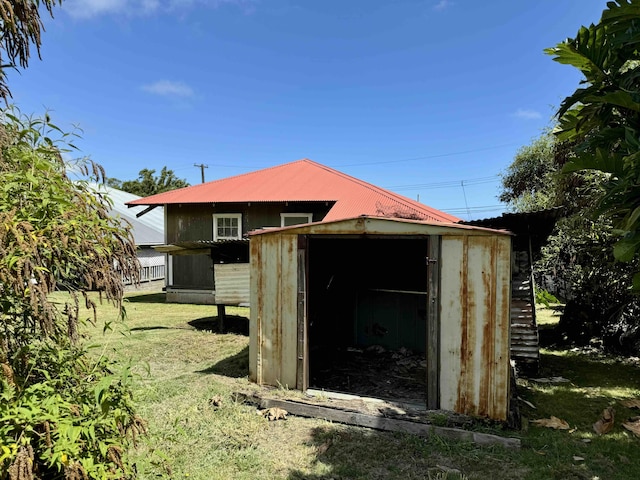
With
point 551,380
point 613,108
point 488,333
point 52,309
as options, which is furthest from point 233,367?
point 613,108

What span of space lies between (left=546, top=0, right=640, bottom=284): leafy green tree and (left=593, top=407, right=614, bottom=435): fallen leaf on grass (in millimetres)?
3206

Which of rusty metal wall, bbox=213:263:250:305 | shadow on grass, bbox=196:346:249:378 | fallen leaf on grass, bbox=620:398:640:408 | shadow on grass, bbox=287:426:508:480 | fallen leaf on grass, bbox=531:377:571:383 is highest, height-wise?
rusty metal wall, bbox=213:263:250:305

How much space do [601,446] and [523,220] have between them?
3039mm

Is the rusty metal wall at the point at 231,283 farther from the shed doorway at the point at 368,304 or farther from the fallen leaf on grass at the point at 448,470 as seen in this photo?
the fallen leaf on grass at the point at 448,470

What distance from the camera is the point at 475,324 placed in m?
4.68

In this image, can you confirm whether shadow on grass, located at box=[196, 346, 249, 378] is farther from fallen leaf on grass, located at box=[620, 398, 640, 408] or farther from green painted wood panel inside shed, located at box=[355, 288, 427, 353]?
fallen leaf on grass, located at box=[620, 398, 640, 408]

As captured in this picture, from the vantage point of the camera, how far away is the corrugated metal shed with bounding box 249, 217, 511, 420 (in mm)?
4582

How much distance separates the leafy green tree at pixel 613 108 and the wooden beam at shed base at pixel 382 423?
2633 millimetres

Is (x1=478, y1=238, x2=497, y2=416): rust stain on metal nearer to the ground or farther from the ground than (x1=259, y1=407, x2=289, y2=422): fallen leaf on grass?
farther from the ground

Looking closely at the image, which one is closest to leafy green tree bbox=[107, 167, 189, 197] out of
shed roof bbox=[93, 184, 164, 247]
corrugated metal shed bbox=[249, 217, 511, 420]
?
shed roof bbox=[93, 184, 164, 247]

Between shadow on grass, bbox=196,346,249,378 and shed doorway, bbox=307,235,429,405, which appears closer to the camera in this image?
shadow on grass, bbox=196,346,249,378

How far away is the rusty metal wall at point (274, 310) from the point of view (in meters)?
5.61

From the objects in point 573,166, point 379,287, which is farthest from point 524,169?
point 573,166

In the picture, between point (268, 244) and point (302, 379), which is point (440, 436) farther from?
point (268, 244)
